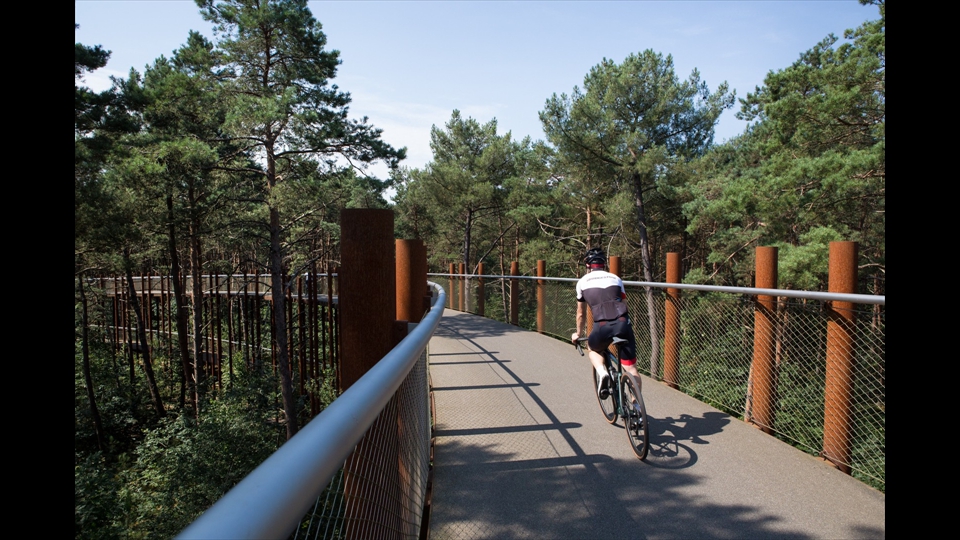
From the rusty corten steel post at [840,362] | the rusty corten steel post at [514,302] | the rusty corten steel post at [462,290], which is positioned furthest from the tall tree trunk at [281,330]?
the rusty corten steel post at [840,362]

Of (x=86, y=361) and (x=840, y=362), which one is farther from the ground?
(x=840, y=362)

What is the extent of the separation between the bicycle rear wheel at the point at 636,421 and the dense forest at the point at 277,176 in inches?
297

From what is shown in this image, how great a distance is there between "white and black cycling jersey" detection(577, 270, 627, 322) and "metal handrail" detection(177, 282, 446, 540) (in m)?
4.32

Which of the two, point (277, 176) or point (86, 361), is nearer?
point (277, 176)

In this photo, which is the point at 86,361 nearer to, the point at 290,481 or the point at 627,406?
the point at 627,406

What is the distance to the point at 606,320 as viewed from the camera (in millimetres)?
5312

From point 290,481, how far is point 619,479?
13.1ft

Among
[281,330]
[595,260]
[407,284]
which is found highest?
[595,260]

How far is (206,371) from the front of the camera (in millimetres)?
26016

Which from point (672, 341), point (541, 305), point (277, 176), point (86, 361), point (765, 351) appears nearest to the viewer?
point (765, 351)

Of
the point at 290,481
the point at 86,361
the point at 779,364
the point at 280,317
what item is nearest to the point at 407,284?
the point at 290,481

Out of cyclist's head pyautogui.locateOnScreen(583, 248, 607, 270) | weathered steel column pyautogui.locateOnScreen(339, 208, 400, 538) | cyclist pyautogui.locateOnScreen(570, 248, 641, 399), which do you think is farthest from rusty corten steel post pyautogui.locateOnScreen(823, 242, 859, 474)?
weathered steel column pyautogui.locateOnScreen(339, 208, 400, 538)

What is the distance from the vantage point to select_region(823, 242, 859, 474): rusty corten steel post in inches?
181

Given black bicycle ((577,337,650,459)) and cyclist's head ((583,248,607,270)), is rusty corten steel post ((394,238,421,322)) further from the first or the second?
cyclist's head ((583,248,607,270))
